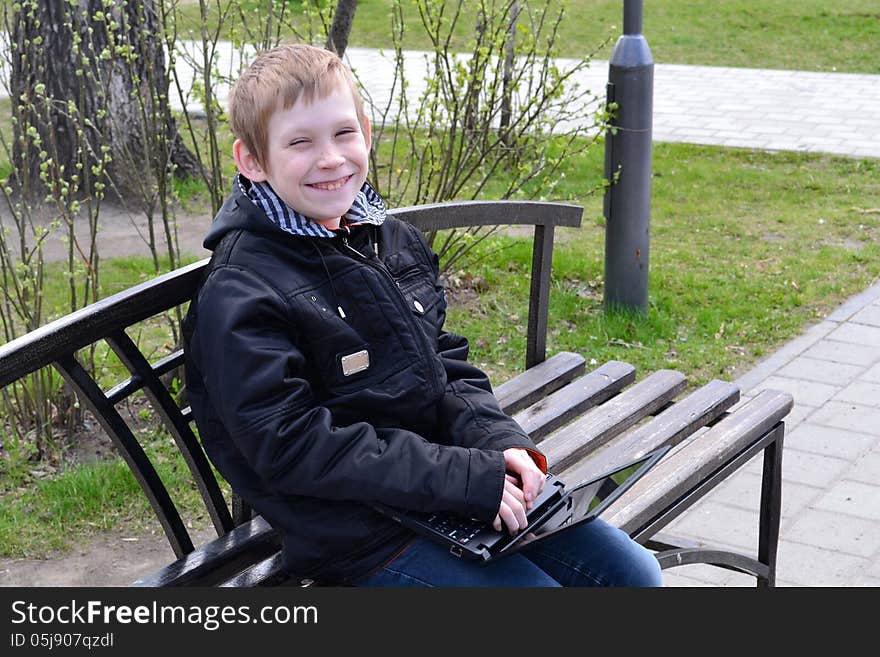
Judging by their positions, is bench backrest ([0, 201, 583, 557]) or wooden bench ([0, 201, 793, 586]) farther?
wooden bench ([0, 201, 793, 586])

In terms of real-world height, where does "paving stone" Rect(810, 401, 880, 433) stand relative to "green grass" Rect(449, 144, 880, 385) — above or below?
below

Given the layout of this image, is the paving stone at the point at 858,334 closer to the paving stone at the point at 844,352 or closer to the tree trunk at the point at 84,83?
the paving stone at the point at 844,352

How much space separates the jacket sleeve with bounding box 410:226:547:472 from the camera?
247cm

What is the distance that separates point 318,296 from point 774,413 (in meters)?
1.59

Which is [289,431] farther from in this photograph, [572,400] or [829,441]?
[829,441]

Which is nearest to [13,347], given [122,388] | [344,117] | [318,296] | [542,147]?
[122,388]

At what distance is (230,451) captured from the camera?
2.25 metres

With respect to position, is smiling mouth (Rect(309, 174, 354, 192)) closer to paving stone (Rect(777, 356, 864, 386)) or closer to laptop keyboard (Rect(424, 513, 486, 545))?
laptop keyboard (Rect(424, 513, 486, 545))

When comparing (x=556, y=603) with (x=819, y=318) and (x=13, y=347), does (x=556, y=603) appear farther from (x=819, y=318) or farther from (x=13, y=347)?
(x=819, y=318)

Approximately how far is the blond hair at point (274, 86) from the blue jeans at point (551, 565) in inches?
30.4

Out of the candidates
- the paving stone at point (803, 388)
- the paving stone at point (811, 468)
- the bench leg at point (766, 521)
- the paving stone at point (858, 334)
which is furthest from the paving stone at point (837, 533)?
the paving stone at point (858, 334)

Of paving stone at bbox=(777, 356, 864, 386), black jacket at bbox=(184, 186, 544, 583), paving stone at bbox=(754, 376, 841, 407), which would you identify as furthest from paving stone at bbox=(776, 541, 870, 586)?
black jacket at bbox=(184, 186, 544, 583)

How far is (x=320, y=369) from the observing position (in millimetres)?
2260

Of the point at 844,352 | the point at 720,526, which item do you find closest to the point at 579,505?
Result: the point at 720,526
